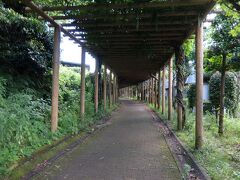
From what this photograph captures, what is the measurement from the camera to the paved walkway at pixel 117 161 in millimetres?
6332

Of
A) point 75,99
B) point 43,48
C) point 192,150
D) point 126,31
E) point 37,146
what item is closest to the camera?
point 37,146

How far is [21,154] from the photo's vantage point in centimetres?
653

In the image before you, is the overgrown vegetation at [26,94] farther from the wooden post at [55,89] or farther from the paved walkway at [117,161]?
the paved walkway at [117,161]

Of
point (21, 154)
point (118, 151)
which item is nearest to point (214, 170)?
point (118, 151)

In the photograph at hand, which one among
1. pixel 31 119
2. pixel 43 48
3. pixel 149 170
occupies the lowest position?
pixel 149 170

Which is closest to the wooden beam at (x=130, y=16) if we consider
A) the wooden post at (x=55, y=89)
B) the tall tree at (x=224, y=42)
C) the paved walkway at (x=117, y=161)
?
the wooden post at (x=55, y=89)

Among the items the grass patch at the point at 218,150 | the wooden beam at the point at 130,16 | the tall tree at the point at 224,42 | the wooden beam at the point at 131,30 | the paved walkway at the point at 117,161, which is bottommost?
the paved walkway at the point at 117,161

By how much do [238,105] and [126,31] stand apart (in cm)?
909

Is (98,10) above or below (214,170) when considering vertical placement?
above

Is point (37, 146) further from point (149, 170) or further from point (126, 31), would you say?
point (126, 31)

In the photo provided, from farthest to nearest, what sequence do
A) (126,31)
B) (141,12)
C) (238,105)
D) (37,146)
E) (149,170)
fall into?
(238,105) → (126,31) → (141,12) → (37,146) → (149,170)

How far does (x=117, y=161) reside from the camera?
754 cm

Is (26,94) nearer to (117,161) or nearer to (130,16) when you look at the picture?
(117,161)

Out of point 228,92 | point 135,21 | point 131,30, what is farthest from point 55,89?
point 228,92
